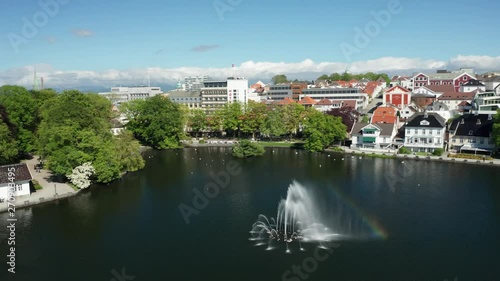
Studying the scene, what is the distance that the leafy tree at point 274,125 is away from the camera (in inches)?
2485

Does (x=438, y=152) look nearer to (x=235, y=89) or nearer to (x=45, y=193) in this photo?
(x=235, y=89)

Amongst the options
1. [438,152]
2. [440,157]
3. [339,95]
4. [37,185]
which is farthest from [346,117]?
[37,185]

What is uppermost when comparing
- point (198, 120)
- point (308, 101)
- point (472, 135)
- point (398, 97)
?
point (398, 97)

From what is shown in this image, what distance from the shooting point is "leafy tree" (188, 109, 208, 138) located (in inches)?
2734

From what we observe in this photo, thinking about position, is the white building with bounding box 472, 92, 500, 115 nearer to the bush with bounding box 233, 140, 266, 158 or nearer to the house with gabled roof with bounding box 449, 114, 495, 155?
the house with gabled roof with bounding box 449, 114, 495, 155

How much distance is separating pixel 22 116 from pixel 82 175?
19.8m

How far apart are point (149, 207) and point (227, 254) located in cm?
1158

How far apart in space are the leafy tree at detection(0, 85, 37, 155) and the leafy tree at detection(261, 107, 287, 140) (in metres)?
34.6

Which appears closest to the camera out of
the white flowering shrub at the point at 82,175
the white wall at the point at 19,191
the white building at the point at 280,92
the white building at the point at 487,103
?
the white wall at the point at 19,191

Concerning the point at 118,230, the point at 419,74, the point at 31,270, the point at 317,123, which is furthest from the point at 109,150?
the point at 419,74

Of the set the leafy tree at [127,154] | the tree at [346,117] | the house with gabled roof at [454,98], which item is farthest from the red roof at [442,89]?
the leafy tree at [127,154]

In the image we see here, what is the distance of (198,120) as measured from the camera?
229ft

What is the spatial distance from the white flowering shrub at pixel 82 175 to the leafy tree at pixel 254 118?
111 ft

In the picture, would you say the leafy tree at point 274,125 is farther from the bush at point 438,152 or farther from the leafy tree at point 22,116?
the leafy tree at point 22,116
